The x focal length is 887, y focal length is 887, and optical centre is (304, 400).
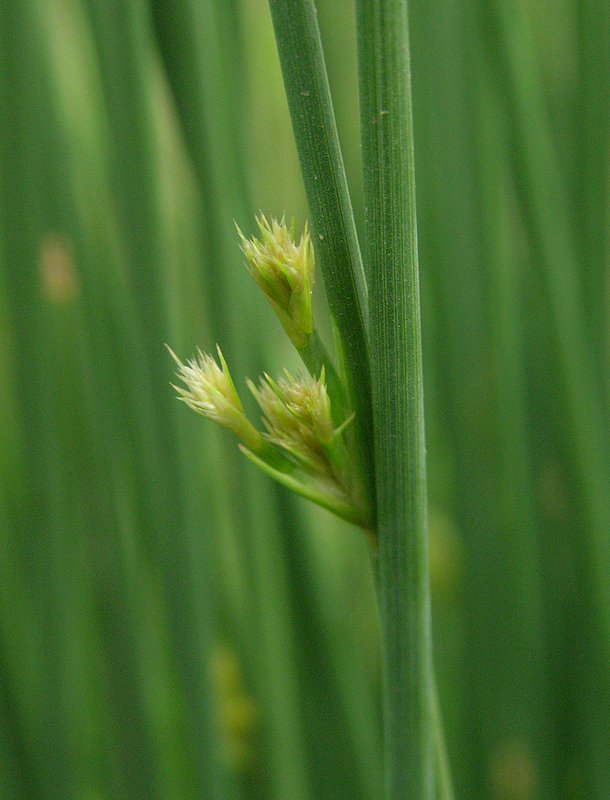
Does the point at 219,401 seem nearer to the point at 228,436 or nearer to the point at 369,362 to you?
the point at 369,362

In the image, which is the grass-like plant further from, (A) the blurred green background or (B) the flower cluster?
(A) the blurred green background

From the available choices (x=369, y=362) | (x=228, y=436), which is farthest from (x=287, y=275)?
(x=228, y=436)

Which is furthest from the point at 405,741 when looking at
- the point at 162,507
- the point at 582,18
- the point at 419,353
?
the point at 582,18

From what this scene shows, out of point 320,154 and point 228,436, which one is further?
point 228,436

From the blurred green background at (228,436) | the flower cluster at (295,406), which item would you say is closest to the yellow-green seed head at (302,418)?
the flower cluster at (295,406)

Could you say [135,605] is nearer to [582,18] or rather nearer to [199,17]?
[199,17]

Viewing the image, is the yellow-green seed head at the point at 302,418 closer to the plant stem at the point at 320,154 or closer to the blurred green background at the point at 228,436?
the plant stem at the point at 320,154
